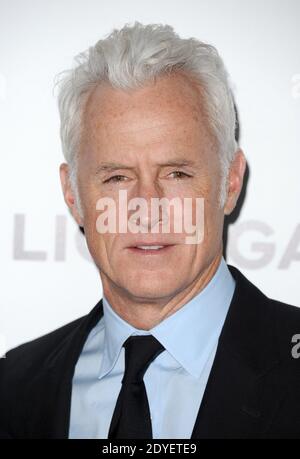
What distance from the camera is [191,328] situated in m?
1.60

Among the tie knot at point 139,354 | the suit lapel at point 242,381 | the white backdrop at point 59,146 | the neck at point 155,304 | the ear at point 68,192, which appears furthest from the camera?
the white backdrop at point 59,146

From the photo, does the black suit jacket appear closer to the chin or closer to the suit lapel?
the suit lapel

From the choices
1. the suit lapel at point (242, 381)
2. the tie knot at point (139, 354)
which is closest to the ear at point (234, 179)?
the suit lapel at point (242, 381)

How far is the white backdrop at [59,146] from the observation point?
1874mm

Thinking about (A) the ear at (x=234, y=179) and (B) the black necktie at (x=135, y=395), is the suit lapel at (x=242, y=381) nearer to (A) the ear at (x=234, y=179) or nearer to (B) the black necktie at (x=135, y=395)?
(B) the black necktie at (x=135, y=395)

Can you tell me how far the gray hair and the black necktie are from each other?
0.43m

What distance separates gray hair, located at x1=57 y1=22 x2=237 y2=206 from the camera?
1.57 metres

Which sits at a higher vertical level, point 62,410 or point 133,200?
point 133,200

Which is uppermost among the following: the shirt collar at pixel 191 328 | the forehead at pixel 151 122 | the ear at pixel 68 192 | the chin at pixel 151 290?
the forehead at pixel 151 122

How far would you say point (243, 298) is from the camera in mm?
1626

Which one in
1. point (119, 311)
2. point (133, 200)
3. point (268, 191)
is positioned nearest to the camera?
point (133, 200)

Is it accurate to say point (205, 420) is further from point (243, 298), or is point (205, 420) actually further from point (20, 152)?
point (20, 152)
